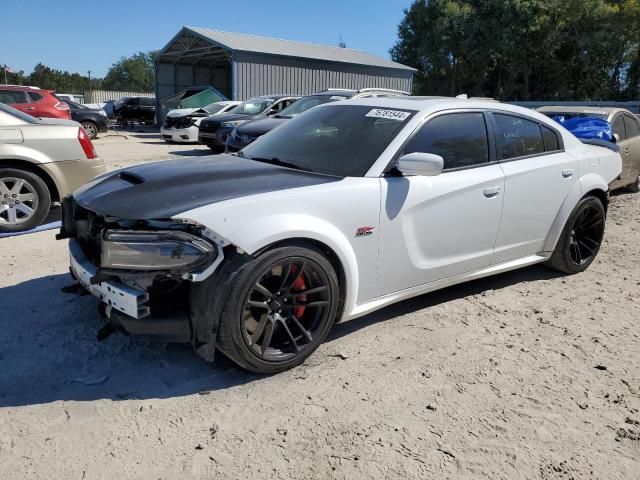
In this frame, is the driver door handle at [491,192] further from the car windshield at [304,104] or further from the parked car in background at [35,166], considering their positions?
the car windshield at [304,104]

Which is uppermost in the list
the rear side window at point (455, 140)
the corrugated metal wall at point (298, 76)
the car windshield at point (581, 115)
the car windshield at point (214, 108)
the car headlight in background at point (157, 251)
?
the corrugated metal wall at point (298, 76)

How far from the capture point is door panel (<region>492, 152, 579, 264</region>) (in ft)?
13.6

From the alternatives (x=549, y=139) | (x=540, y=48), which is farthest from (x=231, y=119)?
(x=540, y=48)

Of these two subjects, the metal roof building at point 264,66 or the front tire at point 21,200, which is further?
the metal roof building at point 264,66

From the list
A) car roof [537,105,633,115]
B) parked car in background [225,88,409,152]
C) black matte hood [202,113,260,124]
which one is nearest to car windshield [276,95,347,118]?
parked car in background [225,88,409,152]

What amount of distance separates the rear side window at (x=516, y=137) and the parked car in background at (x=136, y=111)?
80.7ft

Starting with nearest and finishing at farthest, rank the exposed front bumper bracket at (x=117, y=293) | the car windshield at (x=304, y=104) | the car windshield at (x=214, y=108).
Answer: the exposed front bumper bracket at (x=117, y=293), the car windshield at (x=304, y=104), the car windshield at (x=214, y=108)

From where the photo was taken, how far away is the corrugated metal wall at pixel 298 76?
23562 millimetres

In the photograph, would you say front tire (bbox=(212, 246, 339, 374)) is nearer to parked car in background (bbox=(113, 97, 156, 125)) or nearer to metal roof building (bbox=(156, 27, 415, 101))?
metal roof building (bbox=(156, 27, 415, 101))

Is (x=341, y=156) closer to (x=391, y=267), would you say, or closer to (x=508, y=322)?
(x=391, y=267)

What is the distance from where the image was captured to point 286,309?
3.10 m

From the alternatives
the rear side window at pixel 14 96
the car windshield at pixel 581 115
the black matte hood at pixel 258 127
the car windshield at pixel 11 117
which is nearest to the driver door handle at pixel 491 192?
the car windshield at pixel 11 117

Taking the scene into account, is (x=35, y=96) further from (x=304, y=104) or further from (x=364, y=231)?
(x=364, y=231)

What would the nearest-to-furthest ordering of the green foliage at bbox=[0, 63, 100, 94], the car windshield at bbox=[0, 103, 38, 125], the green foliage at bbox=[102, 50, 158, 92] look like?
the car windshield at bbox=[0, 103, 38, 125], the green foliage at bbox=[0, 63, 100, 94], the green foliage at bbox=[102, 50, 158, 92]
